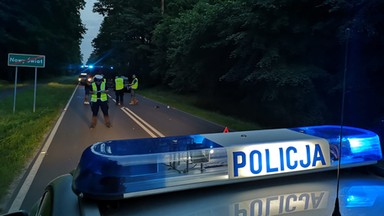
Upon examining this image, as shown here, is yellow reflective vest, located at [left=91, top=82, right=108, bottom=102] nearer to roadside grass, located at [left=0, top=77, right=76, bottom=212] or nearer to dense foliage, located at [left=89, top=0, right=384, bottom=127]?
roadside grass, located at [left=0, top=77, right=76, bottom=212]

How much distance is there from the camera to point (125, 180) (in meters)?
1.87

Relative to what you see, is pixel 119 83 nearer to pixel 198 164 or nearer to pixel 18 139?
pixel 18 139

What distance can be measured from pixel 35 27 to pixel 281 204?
57.3 meters

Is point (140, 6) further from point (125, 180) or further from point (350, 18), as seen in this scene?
point (125, 180)

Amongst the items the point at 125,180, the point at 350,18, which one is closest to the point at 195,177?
the point at 125,180

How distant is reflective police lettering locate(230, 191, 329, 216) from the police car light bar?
186 millimetres

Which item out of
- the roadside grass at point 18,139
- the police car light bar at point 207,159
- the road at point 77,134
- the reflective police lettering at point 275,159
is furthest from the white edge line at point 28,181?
the reflective police lettering at point 275,159

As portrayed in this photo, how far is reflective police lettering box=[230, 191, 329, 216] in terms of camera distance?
187 centimetres

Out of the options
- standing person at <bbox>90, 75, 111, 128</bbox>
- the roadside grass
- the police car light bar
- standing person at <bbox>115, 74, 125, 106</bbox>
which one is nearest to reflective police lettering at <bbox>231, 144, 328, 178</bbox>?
the police car light bar

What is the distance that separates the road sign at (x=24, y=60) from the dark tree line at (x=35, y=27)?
32239 mm

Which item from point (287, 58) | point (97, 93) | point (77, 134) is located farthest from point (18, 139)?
point (287, 58)

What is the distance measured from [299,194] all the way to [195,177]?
20.3 inches

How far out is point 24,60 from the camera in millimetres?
22000

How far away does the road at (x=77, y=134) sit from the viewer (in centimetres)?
763
